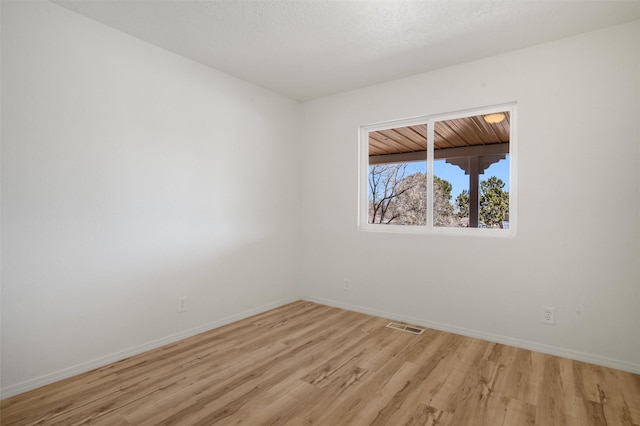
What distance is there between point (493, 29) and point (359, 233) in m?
2.26

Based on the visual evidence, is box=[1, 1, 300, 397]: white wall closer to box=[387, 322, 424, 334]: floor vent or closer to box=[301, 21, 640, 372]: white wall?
box=[387, 322, 424, 334]: floor vent

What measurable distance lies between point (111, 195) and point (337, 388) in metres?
2.15

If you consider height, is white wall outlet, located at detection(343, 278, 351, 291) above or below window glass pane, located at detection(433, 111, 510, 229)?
below

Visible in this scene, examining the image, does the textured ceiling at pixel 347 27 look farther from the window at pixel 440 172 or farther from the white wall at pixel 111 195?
the window at pixel 440 172

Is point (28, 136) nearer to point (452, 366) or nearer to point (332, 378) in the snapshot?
point (332, 378)

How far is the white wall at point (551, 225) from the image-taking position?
247cm

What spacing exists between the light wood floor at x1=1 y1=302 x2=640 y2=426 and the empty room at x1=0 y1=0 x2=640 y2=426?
0.06 ft

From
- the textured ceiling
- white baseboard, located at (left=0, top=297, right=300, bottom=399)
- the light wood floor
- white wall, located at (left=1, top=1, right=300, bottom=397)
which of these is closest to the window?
the textured ceiling

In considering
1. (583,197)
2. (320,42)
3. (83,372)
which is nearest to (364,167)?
(320,42)

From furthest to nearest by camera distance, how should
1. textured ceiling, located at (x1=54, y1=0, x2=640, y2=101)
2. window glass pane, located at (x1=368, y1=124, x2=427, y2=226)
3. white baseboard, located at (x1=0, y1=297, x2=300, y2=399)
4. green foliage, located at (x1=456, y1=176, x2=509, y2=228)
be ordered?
window glass pane, located at (x1=368, y1=124, x2=427, y2=226), green foliage, located at (x1=456, y1=176, x2=509, y2=228), textured ceiling, located at (x1=54, y1=0, x2=640, y2=101), white baseboard, located at (x1=0, y1=297, x2=300, y2=399)

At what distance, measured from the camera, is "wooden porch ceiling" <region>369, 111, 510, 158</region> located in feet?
10.2

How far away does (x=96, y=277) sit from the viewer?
2.47 m

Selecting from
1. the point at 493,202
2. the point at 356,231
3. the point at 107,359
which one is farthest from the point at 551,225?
the point at 107,359

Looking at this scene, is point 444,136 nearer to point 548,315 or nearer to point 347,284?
point 548,315
